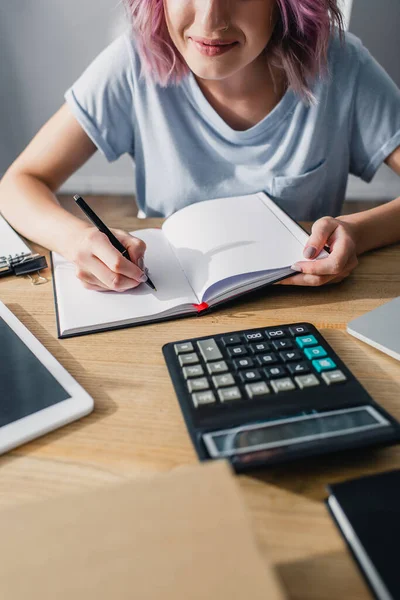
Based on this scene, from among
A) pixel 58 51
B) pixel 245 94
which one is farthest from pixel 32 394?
pixel 58 51

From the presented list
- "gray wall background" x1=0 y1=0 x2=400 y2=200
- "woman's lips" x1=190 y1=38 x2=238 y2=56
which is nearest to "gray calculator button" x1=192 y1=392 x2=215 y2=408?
"woman's lips" x1=190 y1=38 x2=238 y2=56

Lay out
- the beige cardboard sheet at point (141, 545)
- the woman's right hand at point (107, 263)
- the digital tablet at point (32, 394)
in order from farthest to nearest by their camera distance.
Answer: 1. the woman's right hand at point (107, 263)
2. the digital tablet at point (32, 394)
3. the beige cardboard sheet at point (141, 545)

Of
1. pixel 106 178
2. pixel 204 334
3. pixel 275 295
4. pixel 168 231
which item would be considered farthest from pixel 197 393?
pixel 106 178

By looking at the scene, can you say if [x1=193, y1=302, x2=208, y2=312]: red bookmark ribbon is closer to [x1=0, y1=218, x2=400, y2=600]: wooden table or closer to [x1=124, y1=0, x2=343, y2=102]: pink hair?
[x1=0, y1=218, x2=400, y2=600]: wooden table

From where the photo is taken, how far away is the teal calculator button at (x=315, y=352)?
1.86 feet

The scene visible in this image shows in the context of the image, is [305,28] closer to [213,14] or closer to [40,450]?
[213,14]

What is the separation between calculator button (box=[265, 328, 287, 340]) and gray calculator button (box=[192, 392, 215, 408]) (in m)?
0.11

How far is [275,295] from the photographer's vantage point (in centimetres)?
73

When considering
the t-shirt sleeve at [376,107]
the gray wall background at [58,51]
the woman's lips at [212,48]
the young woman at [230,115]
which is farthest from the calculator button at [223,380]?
the gray wall background at [58,51]

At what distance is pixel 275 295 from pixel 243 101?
50 cm

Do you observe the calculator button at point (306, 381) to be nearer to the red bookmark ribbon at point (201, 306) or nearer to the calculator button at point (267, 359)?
the calculator button at point (267, 359)

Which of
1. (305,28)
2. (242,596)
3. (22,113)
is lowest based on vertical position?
(22,113)

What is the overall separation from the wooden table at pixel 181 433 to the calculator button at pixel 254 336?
58mm

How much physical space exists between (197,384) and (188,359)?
0.14 feet
